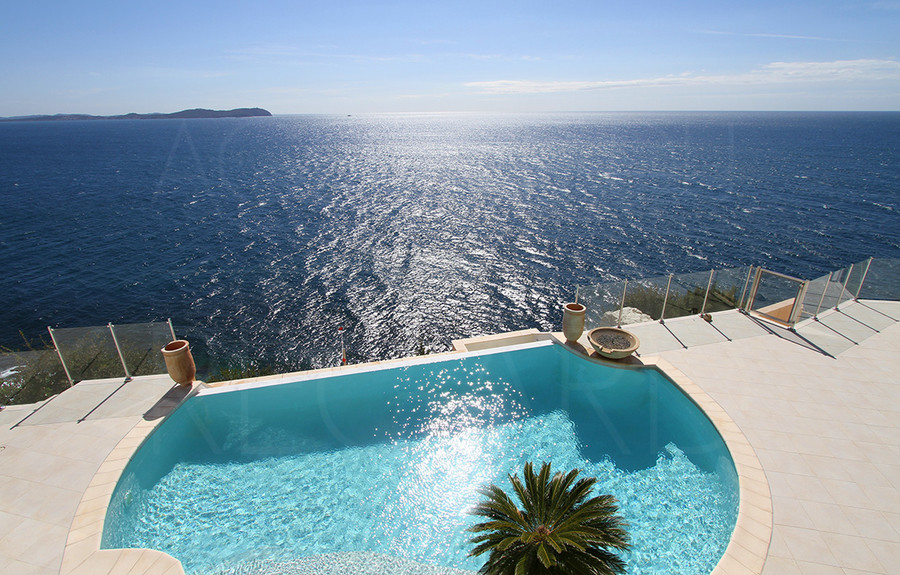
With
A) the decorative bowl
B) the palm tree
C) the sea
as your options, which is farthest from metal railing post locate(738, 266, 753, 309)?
the palm tree

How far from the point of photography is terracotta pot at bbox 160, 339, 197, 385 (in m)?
11.0

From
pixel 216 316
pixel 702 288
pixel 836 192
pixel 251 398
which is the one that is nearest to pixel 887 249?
pixel 836 192

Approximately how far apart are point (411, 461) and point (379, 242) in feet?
100.0

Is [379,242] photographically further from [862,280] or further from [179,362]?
[862,280]

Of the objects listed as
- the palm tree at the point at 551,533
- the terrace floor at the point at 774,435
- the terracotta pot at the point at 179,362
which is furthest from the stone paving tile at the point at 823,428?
the terracotta pot at the point at 179,362

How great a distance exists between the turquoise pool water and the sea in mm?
9723

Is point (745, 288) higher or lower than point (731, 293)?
higher

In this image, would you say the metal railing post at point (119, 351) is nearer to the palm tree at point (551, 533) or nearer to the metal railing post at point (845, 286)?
the palm tree at point (551, 533)

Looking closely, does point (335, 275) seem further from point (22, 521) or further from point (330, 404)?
point (22, 521)

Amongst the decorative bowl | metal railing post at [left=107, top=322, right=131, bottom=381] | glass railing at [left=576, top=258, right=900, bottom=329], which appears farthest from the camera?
glass railing at [left=576, top=258, right=900, bottom=329]

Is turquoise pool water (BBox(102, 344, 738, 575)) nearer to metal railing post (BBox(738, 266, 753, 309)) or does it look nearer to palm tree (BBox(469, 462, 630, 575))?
palm tree (BBox(469, 462, 630, 575))

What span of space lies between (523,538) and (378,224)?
40.6 m

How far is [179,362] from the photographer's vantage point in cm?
1107

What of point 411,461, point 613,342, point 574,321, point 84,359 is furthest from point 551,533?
point 84,359
